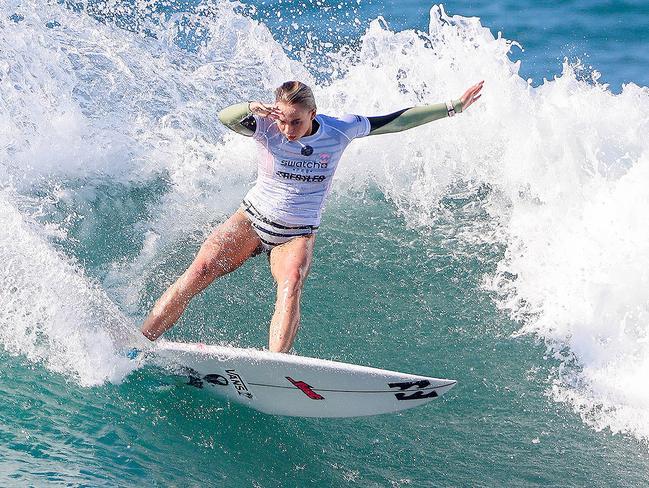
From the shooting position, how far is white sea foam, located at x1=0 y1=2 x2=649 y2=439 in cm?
713

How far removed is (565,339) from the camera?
25.5 feet

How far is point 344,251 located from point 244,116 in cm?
243

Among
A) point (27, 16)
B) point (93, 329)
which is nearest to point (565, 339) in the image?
point (93, 329)

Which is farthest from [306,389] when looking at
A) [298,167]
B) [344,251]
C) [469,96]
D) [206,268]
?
[344,251]

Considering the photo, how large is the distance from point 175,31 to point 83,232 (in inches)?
163

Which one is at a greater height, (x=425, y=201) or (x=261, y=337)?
(x=425, y=201)

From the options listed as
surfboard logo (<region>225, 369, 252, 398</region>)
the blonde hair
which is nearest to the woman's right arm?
the blonde hair

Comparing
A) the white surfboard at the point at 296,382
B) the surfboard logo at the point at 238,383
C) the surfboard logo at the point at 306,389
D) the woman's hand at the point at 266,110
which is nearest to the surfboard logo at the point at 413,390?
the white surfboard at the point at 296,382

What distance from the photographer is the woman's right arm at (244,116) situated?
6457mm

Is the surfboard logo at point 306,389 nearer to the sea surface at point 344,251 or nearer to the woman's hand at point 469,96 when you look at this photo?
the sea surface at point 344,251

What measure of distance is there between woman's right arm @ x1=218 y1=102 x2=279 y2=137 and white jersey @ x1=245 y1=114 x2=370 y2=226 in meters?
0.05

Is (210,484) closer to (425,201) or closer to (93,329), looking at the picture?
(93,329)

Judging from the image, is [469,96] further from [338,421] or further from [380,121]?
[338,421]

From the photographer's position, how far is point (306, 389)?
627 centimetres
